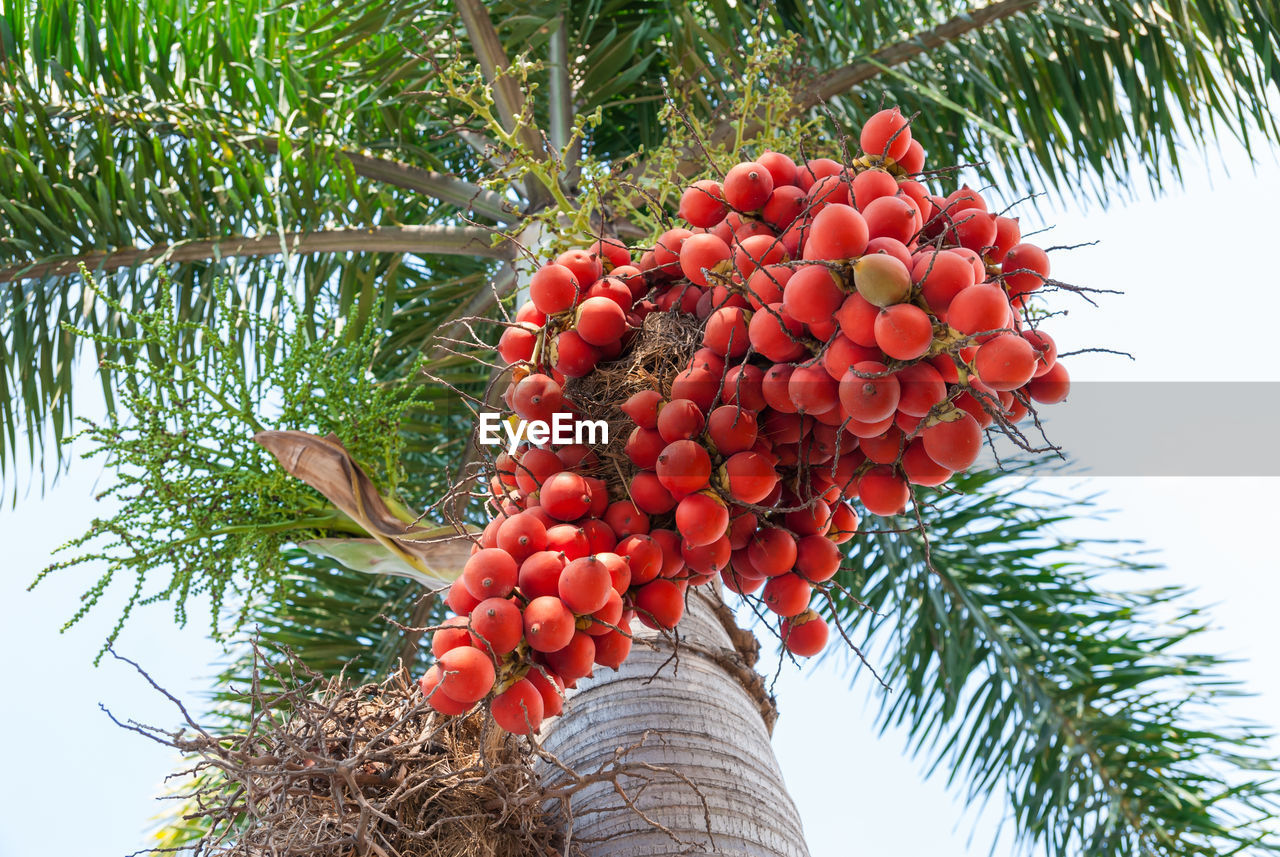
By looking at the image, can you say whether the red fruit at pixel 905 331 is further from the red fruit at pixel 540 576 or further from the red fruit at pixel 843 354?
the red fruit at pixel 540 576

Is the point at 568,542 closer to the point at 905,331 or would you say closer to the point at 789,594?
the point at 789,594

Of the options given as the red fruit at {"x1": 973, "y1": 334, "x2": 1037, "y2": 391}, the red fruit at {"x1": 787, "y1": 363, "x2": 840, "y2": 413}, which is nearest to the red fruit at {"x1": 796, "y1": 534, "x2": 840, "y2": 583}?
the red fruit at {"x1": 787, "y1": 363, "x2": 840, "y2": 413}

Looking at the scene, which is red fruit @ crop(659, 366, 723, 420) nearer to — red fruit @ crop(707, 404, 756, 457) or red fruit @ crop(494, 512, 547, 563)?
red fruit @ crop(707, 404, 756, 457)

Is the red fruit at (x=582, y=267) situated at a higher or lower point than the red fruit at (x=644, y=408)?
higher

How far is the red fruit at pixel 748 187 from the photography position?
1.13 m

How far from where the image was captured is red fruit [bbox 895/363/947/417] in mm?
910

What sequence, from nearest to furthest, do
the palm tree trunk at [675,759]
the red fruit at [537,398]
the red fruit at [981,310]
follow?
the red fruit at [981,310], the red fruit at [537,398], the palm tree trunk at [675,759]

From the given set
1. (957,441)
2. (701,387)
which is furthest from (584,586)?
(957,441)

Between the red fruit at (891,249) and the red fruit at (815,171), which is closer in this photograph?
the red fruit at (891,249)

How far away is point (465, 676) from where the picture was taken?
2.97ft

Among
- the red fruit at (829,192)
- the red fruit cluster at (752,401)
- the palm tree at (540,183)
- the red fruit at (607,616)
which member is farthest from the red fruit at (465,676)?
the palm tree at (540,183)

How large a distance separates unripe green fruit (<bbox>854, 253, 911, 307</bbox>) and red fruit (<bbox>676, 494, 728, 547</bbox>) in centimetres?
27

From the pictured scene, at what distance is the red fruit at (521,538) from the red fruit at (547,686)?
113mm

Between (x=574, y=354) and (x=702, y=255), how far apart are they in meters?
0.19
